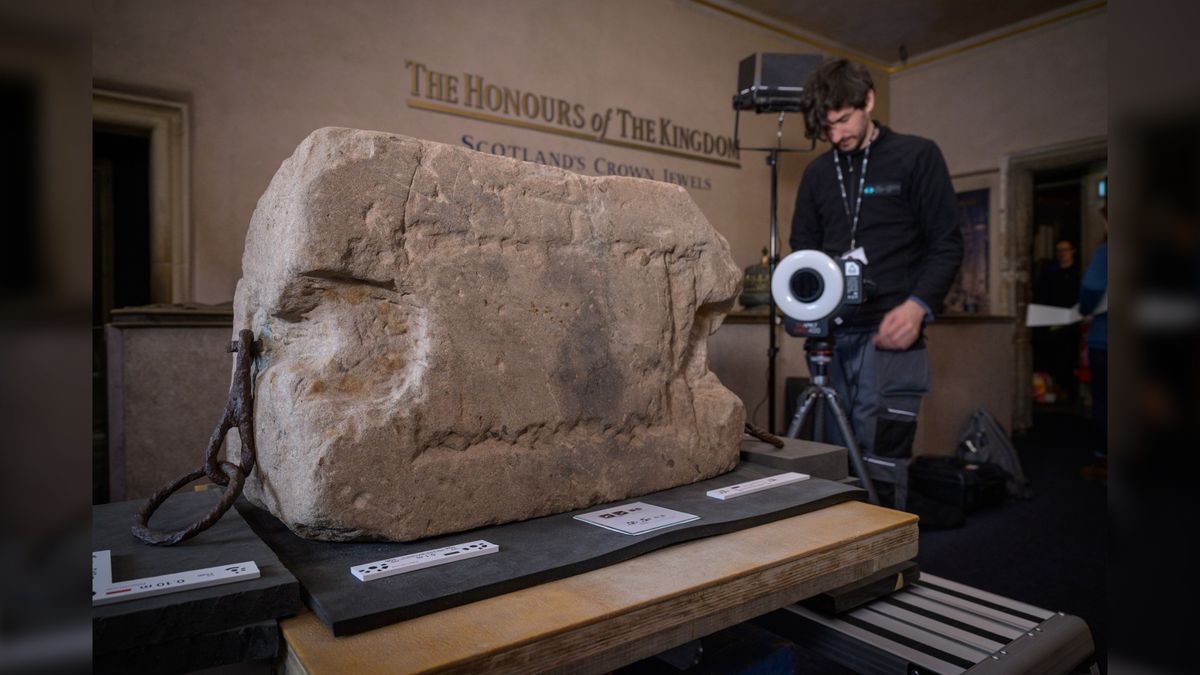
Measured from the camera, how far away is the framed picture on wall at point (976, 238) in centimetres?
673

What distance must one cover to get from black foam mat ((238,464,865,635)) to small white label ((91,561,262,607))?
0.09 m

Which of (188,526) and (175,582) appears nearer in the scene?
(175,582)

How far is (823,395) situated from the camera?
8.48ft

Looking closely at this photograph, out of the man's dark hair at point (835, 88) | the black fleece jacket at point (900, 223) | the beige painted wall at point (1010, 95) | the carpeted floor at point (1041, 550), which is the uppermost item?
the beige painted wall at point (1010, 95)

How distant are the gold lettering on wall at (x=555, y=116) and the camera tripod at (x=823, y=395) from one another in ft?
9.17

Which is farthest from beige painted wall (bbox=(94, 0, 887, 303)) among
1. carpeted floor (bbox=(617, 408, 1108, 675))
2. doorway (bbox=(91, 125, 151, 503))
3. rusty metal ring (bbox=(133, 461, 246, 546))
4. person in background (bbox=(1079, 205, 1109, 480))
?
carpeted floor (bbox=(617, 408, 1108, 675))

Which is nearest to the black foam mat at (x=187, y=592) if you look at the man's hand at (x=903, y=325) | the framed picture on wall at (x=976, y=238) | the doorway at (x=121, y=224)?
the man's hand at (x=903, y=325)

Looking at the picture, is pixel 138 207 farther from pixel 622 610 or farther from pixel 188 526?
pixel 622 610

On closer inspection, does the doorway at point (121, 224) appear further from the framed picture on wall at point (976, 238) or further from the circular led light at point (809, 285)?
the framed picture on wall at point (976, 238)

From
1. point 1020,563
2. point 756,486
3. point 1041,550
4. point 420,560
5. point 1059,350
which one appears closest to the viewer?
point 420,560

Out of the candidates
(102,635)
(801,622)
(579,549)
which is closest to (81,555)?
(102,635)

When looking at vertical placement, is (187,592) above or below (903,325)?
below

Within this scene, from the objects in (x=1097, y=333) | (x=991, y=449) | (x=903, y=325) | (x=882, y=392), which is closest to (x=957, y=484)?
(x=991, y=449)

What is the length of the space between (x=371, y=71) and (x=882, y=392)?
3.23 meters
